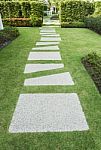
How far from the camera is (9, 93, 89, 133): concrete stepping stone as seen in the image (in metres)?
5.03

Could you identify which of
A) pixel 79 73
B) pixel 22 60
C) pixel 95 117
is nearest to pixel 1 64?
pixel 22 60

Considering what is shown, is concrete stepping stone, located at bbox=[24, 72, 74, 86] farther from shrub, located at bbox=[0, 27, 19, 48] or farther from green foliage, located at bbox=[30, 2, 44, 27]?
green foliage, located at bbox=[30, 2, 44, 27]

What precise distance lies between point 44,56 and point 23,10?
1519 centimetres

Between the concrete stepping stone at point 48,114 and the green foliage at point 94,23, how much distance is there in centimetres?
1326

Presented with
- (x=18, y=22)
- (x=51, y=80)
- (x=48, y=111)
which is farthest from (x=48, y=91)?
(x=18, y=22)

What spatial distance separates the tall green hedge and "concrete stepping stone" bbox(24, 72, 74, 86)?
1768cm

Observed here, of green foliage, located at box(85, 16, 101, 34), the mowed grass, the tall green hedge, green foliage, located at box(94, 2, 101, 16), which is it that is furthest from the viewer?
the tall green hedge

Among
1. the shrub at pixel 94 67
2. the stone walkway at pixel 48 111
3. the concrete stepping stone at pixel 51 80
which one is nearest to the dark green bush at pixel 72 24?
the shrub at pixel 94 67

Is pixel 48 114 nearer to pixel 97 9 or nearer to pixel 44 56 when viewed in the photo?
pixel 44 56

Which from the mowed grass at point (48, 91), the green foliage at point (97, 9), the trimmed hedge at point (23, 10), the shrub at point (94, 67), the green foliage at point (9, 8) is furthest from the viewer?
the green foliage at point (9, 8)

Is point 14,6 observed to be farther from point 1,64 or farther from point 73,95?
point 73,95

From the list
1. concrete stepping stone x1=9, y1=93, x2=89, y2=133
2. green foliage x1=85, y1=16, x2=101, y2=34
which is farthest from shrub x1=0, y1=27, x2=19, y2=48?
concrete stepping stone x1=9, y1=93, x2=89, y2=133

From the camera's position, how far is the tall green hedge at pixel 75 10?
24797mm

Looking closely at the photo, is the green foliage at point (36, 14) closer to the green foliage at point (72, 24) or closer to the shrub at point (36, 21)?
the shrub at point (36, 21)
